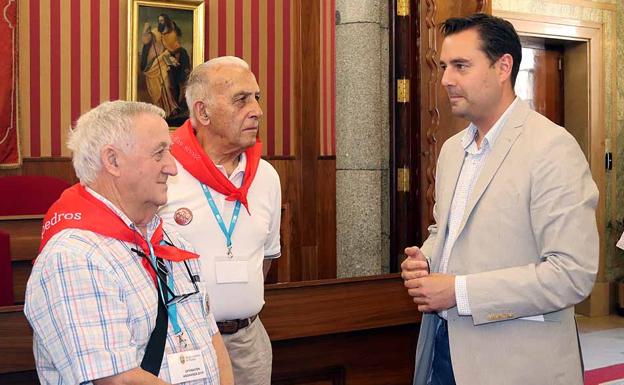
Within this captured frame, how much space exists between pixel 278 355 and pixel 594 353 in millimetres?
3832

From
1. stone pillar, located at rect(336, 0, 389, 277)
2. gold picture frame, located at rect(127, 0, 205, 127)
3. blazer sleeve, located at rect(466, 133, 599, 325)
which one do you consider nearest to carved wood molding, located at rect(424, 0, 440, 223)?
stone pillar, located at rect(336, 0, 389, 277)

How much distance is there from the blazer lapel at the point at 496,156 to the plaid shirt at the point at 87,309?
90cm

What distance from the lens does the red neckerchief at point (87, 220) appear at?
1.84m

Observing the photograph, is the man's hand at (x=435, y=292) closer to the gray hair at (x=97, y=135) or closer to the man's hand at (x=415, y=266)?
the man's hand at (x=415, y=266)

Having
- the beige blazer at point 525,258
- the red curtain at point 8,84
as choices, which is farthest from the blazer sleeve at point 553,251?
the red curtain at point 8,84

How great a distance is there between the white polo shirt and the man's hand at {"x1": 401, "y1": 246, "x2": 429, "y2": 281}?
1.84 feet

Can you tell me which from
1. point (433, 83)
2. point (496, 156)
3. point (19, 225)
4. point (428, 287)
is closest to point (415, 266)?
point (428, 287)

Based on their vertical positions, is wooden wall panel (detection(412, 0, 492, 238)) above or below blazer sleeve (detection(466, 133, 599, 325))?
above

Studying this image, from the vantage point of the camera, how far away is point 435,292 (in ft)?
6.77

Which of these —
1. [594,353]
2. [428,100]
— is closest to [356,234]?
[428,100]

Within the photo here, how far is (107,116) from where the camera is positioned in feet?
6.38

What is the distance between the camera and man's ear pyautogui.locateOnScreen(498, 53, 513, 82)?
2209 millimetres

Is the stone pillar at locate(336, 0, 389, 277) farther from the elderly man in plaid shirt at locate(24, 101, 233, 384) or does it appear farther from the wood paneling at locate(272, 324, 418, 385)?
the elderly man in plaid shirt at locate(24, 101, 233, 384)

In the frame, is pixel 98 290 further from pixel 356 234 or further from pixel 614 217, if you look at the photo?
pixel 614 217
